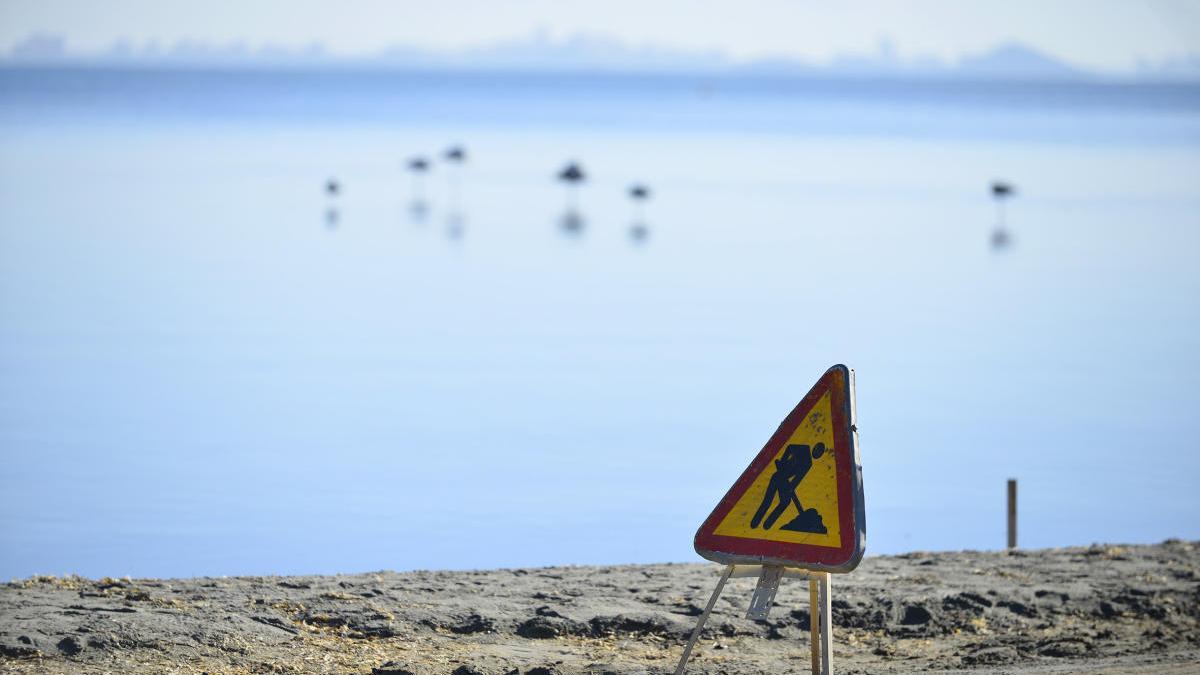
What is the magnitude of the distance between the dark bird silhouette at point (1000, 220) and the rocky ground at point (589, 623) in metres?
25.1

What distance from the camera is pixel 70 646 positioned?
321 inches

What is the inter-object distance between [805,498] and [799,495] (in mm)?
34

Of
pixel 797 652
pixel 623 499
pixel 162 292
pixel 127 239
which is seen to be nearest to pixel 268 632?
pixel 797 652

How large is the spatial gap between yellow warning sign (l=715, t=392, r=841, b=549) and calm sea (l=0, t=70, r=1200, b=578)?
5527mm

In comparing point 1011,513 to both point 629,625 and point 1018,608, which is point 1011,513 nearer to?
point 1018,608

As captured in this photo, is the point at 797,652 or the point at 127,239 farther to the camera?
the point at 127,239

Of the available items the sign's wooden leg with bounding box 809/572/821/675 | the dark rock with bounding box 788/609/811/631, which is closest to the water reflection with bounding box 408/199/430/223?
the dark rock with bounding box 788/609/811/631

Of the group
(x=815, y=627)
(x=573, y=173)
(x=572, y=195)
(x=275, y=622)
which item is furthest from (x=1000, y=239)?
(x=815, y=627)

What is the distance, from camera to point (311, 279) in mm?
27781

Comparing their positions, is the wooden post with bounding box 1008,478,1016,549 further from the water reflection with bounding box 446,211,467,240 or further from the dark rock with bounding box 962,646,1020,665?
the water reflection with bounding box 446,211,467,240

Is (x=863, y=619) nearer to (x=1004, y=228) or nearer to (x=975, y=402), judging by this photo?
(x=975, y=402)

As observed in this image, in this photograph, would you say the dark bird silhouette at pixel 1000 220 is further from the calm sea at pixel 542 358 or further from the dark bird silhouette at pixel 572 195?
the dark bird silhouette at pixel 572 195

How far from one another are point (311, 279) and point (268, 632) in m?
19.4

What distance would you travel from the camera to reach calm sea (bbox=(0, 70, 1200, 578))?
559 inches
